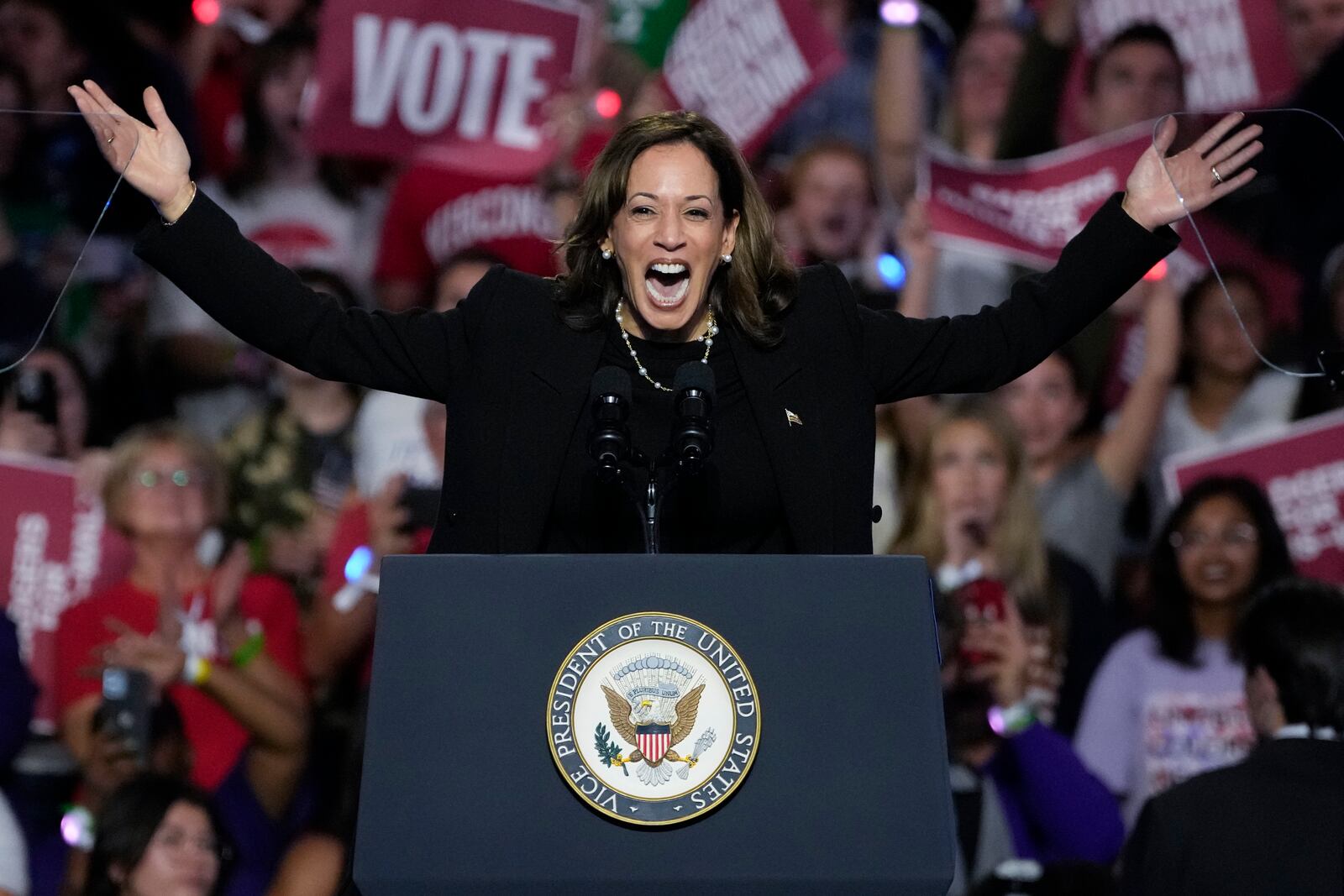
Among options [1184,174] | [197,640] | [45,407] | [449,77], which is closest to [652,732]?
[1184,174]

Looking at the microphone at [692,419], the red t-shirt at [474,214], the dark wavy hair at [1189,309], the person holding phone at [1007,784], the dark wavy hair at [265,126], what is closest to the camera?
the microphone at [692,419]

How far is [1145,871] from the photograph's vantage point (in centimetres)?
310

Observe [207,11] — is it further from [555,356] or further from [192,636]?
[555,356]

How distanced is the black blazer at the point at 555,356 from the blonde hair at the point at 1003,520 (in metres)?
2.14

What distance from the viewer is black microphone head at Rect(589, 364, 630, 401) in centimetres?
219

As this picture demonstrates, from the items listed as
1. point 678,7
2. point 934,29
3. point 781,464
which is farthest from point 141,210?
point 781,464

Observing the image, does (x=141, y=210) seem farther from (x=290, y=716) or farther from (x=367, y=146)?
(x=290, y=716)

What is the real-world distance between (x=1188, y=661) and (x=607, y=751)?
2.98 m

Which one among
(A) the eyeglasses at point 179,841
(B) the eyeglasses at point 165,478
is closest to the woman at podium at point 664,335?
(A) the eyeglasses at point 179,841

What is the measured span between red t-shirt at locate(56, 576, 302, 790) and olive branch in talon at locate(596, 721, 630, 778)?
268 cm

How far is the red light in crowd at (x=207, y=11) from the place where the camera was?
5.84 metres

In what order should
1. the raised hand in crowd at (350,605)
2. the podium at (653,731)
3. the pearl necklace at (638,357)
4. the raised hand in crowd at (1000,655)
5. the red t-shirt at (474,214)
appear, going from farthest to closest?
the red t-shirt at (474,214) → the raised hand in crowd at (350,605) → the raised hand in crowd at (1000,655) → the pearl necklace at (638,357) → the podium at (653,731)

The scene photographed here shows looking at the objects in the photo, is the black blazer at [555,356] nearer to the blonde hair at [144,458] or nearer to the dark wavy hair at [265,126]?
the blonde hair at [144,458]

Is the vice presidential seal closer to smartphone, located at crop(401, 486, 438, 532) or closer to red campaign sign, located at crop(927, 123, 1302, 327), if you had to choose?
smartphone, located at crop(401, 486, 438, 532)
